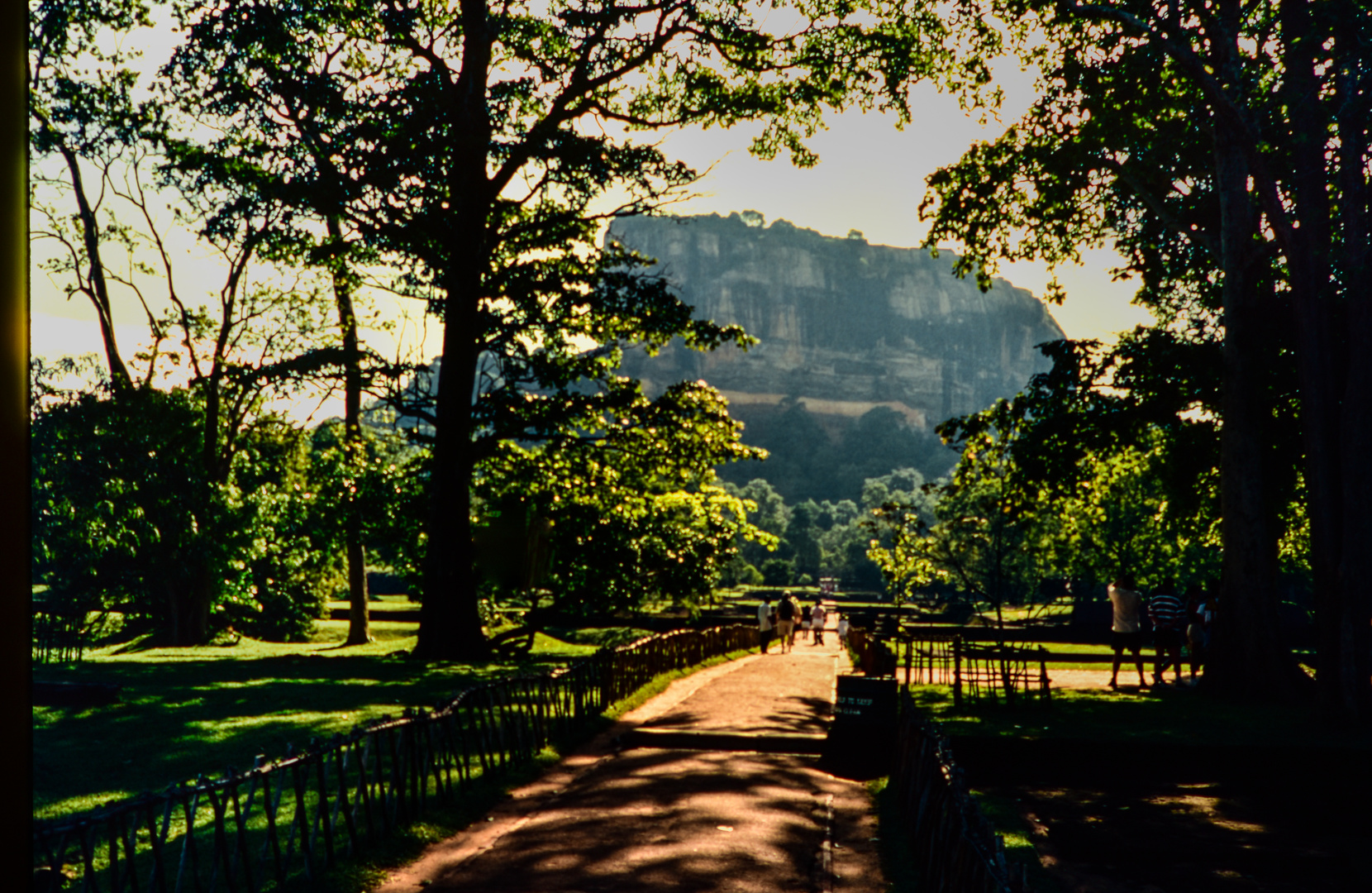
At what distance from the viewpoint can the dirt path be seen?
6.53 meters

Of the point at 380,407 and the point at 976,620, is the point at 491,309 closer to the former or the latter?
the point at 380,407

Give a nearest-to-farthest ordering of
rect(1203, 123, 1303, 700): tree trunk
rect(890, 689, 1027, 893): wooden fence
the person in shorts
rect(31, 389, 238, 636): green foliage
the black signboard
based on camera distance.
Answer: rect(890, 689, 1027, 893): wooden fence → the black signboard → rect(1203, 123, 1303, 700): tree trunk → the person in shorts → rect(31, 389, 238, 636): green foliage

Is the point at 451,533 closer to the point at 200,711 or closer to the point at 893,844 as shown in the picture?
the point at 200,711

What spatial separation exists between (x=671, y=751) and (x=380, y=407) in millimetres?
13825

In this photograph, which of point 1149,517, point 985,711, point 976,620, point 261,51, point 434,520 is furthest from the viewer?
point 976,620

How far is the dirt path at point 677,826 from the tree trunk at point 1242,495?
7099mm

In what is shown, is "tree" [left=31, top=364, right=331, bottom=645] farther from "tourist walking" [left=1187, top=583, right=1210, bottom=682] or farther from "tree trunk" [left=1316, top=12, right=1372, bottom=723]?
"tree trunk" [left=1316, top=12, right=1372, bottom=723]

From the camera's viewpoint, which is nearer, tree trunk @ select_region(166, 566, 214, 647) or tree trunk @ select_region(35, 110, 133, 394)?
tree trunk @ select_region(35, 110, 133, 394)

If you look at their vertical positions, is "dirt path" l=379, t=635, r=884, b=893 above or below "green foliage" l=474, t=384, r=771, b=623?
below

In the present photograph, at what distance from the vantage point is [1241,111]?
14.1m

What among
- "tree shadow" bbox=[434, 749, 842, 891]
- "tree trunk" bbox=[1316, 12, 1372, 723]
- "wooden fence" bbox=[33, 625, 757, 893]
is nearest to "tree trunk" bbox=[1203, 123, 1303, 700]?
"tree trunk" bbox=[1316, 12, 1372, 723]

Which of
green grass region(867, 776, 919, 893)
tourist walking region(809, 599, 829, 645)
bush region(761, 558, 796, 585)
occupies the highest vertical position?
green grass region(867, 776, 919, 893)

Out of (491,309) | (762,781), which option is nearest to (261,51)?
(491,309)

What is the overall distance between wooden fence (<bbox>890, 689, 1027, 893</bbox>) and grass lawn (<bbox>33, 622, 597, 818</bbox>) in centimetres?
540
